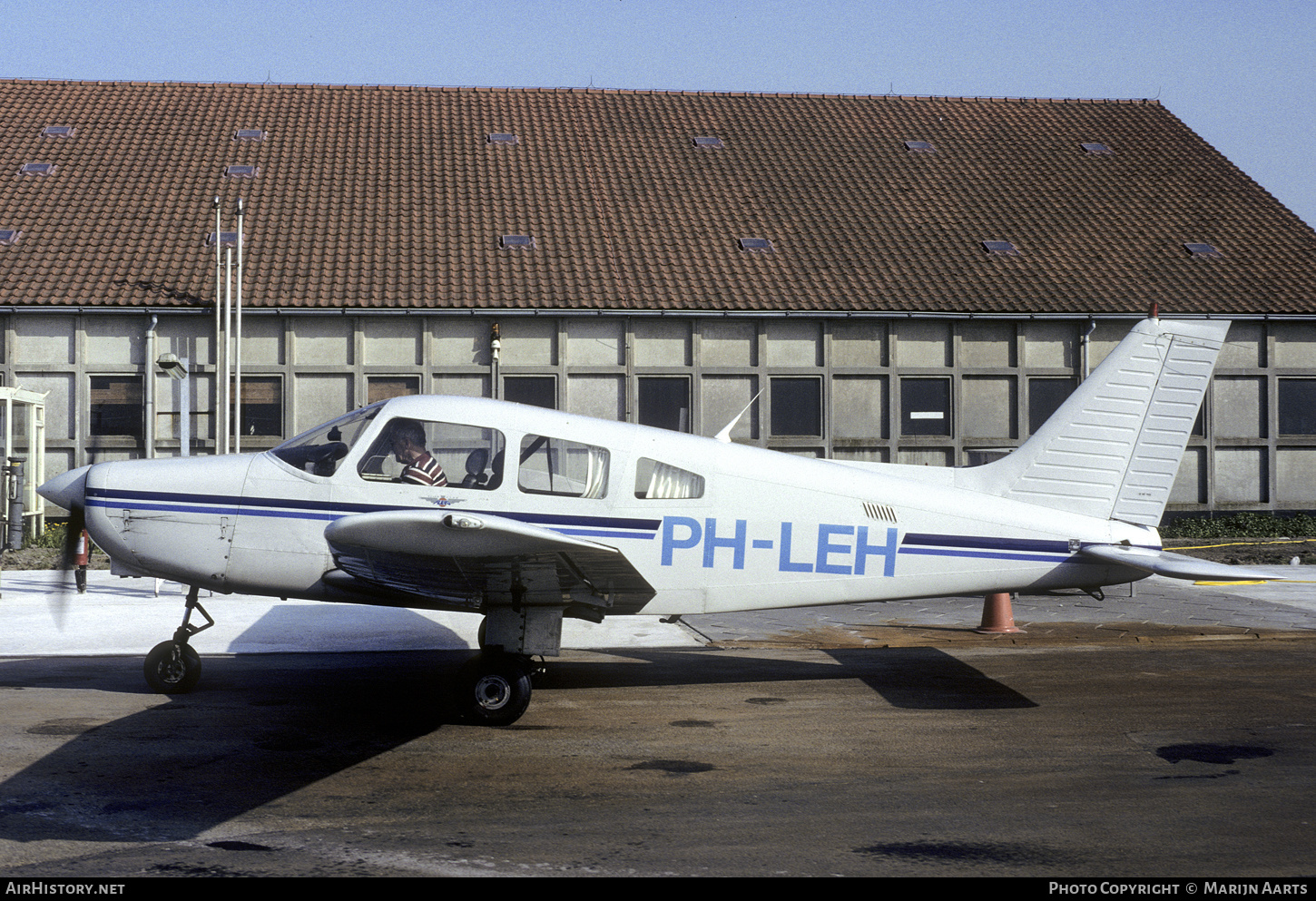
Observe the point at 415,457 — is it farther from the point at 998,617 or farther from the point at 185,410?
the point at 185,410

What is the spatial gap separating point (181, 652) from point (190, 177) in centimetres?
1518

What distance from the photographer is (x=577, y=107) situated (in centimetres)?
2402

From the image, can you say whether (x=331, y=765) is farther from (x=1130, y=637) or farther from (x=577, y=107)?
(x=577, y=107)

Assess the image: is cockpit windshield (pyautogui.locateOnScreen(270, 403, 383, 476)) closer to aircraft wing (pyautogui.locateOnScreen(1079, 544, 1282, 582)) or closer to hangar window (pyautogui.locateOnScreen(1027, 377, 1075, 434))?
aircraft wing (pyautogui.locateOnScreen(1079, 544, 1282, 582))

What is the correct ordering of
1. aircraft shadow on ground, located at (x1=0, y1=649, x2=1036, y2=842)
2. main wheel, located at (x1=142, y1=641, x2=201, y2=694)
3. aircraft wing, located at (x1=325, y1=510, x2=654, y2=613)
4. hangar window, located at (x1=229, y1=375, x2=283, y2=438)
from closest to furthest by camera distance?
aircraft shadow on ground, located at (x1=0, y1=649, x2=1036, y2=842) → aircraft wing, located at (x1=325, y1=510, x2=654, y2=613) → main wheel, located at (x1=142, y1=641, x2=201, y2=694) → hangar window, located at (x1=229, y1=375, x2=283, y2=438)

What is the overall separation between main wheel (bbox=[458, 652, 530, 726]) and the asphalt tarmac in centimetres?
13

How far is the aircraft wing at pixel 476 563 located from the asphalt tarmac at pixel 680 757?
34.0 inches

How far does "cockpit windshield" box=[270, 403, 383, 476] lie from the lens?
7773mm

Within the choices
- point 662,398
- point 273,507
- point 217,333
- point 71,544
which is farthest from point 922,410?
point 71,544

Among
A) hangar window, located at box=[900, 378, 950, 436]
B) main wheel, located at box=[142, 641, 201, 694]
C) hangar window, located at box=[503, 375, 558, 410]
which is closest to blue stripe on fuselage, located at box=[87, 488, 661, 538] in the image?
main wheel, located at box=[142, 641, 201, 694]

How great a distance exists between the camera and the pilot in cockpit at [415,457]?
7641 mm

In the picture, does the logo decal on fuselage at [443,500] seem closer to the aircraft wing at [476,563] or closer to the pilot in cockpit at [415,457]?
the pilot in cockpit at [415,457]
